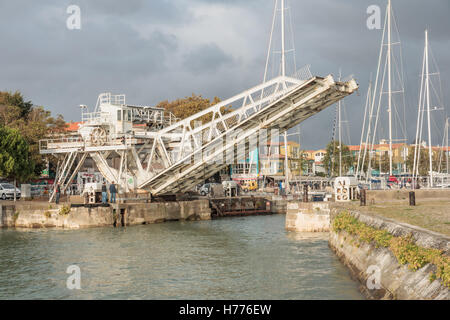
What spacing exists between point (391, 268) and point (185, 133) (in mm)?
22167

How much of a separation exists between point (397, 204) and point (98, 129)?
21888mm

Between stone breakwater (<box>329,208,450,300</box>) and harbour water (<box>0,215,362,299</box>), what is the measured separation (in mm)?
659

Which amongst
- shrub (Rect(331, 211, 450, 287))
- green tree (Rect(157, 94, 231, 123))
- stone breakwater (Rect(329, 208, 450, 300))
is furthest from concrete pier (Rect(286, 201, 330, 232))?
green tree (Rect(157, 94, 231, 123))

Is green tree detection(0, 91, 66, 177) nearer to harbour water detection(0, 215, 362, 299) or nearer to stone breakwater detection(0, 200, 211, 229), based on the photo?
stone breakwater detection(0, 200, 211, 229)

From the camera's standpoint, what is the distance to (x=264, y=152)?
8662 cm

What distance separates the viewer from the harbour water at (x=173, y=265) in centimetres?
1384

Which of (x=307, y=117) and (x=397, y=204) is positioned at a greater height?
(x=307, y=117)
